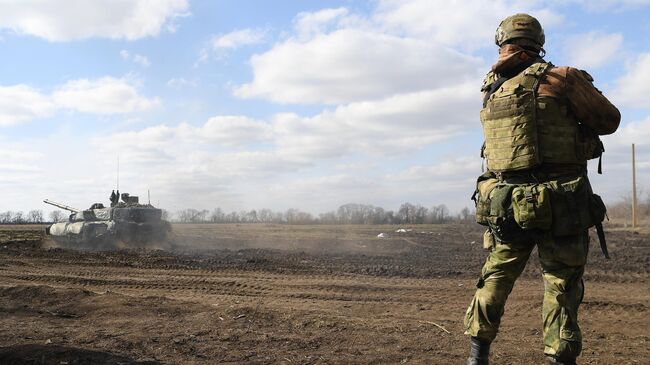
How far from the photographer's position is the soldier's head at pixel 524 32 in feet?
10.7

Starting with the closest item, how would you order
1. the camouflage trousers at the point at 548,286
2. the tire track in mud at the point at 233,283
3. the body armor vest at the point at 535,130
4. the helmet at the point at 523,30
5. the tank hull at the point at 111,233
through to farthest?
1. the camouflage trousers at the point at 548,286
2. the body armor vest at the point at 535,130
3. the helmet at the point at 523,30
4. the tire track in mud at the point at 233,283
5. the tank hull at the point at 111,233

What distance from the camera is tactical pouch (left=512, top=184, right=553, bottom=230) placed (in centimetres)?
298

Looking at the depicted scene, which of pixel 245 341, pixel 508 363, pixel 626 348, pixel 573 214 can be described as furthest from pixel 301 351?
pixel 626 348

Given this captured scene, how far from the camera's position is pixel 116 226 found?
2166 cm

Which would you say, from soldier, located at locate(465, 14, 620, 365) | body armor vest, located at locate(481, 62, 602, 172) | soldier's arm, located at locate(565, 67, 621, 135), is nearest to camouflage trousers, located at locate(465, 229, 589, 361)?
soldier, located at locate(465, 14, 620, 365)

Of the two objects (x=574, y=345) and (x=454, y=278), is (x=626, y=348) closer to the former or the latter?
(x=574, y=345)

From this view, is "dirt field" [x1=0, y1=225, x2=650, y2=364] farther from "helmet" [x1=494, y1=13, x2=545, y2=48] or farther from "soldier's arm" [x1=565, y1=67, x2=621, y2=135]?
"helmet" [x1=494, y1=13, x2=545, y2=48]

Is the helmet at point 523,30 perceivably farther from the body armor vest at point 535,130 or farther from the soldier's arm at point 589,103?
the soldier's arm at point 589,103

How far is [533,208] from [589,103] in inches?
25.7

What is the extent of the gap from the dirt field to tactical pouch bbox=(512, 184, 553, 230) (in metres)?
1.35

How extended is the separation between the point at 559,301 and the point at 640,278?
28.0ft

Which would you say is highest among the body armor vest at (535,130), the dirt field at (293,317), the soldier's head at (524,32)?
the soldier's head at (524,32)

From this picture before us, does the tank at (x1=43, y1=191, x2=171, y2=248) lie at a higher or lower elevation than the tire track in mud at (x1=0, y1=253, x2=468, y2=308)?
higher

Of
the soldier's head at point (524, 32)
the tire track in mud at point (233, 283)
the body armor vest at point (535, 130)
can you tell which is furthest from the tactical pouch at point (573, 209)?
the tire track in mud at point (233, 283)
